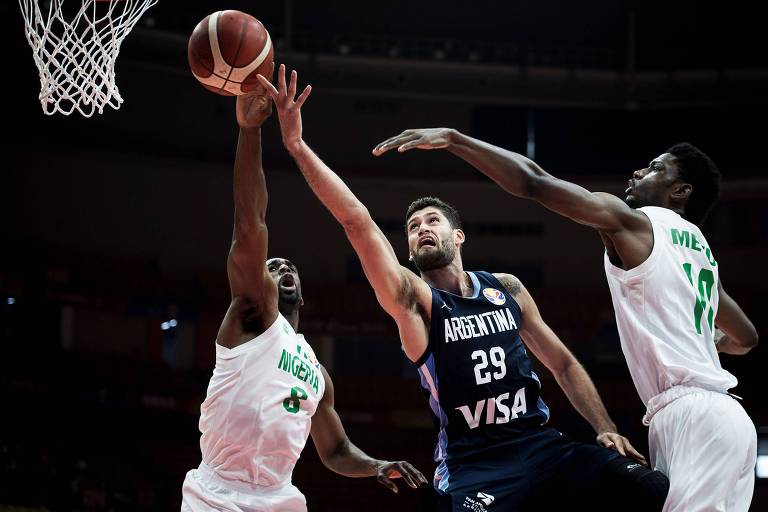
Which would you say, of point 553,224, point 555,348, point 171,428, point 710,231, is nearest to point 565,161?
point 553,224

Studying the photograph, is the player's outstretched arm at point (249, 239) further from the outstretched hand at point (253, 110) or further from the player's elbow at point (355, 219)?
the player's elbow at point (355, 219)

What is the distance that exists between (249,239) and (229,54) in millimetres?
932

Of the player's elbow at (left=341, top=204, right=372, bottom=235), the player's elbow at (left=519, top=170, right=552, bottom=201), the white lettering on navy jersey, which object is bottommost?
the white lettering on navy jersey

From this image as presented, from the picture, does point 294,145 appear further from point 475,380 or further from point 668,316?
point 668,316

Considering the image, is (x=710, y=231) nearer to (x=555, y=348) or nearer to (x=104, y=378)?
(x=104, y=378)

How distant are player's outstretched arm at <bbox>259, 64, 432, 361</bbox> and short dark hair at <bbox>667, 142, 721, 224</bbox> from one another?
4.58 ft

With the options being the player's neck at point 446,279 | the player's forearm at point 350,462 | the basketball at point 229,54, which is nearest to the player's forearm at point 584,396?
the player's neck at point 446,279

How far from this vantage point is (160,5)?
1891 cm

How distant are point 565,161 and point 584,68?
7.37 feet

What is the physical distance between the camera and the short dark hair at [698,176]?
4.38 meters

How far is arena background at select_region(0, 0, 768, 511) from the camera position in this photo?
17.2 metres

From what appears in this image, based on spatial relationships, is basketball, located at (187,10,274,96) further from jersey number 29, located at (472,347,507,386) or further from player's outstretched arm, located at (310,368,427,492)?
player's outstretched arm, located at (310,368,427,492)

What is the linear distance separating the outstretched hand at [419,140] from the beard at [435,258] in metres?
1.04

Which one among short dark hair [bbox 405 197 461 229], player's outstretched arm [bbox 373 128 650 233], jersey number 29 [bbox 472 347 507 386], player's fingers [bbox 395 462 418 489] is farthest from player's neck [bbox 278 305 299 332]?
player's outstretched arm [bbox 373 128 650 233]
